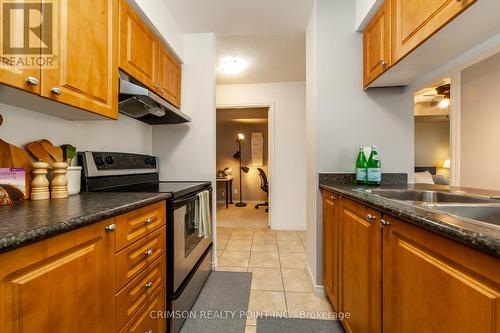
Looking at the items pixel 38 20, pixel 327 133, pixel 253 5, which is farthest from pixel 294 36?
pixel 38 20

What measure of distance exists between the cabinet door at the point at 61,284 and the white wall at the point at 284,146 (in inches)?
111

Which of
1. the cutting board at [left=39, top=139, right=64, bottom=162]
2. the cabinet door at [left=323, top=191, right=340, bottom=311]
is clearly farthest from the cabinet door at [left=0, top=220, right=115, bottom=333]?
the cabinet door at [left=323, top=191, right=340, bottom=311]

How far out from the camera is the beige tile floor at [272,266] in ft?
5.11

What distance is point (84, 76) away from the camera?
1.05m

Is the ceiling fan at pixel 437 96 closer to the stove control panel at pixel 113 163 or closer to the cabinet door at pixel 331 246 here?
the cabinet door at pixel 331 246

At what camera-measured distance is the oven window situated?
148 cm

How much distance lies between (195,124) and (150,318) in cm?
162

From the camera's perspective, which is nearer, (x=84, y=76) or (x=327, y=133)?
(x=84, y=76)

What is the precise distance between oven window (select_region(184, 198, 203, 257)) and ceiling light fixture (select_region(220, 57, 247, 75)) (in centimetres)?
196

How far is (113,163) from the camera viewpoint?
5.12 ft

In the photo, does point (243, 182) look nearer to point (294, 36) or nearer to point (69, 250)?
point (294, 36)

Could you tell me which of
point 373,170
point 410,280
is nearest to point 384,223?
point 410,280

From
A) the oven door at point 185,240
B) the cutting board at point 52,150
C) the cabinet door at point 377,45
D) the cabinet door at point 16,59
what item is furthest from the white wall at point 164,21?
the cabinet door at point 377,45

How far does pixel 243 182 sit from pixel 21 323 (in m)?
5.53
